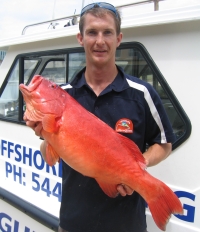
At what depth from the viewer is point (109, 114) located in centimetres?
157

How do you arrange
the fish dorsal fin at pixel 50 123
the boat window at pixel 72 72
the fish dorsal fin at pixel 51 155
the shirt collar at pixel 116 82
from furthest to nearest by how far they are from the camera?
1. the boat window at pixel 72 72
2. the shirt collar at pixel 116 82
3. the fish dorsal fin at pixel 51 155
4. the fish dorsal fin at pixel 50 123

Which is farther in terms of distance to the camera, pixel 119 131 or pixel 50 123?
pixel 119 131

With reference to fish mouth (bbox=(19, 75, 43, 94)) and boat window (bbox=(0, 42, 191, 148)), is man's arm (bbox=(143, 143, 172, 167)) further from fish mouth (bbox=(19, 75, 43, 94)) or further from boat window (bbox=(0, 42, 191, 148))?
fish mouth (bbox=(19, 75, 43, 94))

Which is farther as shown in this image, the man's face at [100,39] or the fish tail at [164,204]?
→ the man's face at [100,39]

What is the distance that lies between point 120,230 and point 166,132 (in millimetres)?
608

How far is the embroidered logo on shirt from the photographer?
1525mm

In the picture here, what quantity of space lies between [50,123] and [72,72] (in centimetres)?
130

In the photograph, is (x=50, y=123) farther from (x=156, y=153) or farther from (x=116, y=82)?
(x=156, y=153)

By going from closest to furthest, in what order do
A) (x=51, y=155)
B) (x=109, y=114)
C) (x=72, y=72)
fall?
(x=51, y=155) < (x=109, y=114) < (x=72, y=72)

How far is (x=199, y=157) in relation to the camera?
1.78 metres

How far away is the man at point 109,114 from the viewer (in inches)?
60.4

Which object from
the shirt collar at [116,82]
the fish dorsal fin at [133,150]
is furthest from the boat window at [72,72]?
the fish dorsal fin at [133,150]

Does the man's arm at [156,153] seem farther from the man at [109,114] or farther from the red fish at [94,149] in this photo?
the red fish at [94,149]

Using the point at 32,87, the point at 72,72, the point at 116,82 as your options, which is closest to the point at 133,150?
the point at 116,82
